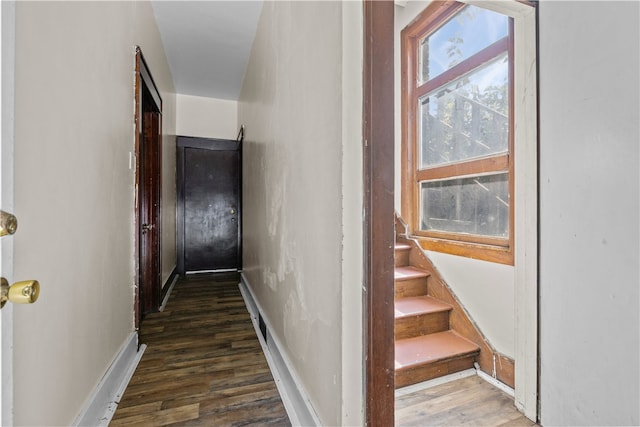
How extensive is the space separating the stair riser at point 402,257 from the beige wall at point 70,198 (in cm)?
195

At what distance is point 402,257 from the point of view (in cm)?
256

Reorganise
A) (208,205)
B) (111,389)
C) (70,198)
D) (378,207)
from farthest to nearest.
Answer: (208,205) → (111,389) → (70,198) → (378,207)

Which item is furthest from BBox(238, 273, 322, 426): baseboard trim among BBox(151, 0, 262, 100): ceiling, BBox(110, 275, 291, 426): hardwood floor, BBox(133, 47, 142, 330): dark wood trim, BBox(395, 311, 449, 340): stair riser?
BBox(151, 0, 262, 100): ceiling

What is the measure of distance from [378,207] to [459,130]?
5.35 feet

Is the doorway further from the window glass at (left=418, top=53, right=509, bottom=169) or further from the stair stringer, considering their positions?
the window glass at (left=418, top=53, right=509, bottom=169)

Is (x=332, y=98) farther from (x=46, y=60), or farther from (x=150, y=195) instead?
(x=150, y=195)

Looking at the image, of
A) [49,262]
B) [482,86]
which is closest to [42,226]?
[49,262]

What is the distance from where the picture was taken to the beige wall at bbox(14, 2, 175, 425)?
910 mm

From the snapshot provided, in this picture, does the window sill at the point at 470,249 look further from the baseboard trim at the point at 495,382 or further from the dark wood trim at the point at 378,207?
the dark wood trim at the point at 378,207

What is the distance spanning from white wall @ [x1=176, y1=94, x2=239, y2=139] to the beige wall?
2.80 meters

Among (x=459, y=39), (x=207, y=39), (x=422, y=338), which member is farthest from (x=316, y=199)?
(x=207, y=39)

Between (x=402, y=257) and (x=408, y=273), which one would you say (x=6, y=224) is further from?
(x=402, y=257)

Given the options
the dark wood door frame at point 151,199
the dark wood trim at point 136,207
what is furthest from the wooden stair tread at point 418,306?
the dark wood door frame at point 151,199

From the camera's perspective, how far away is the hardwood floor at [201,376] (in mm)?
1447
